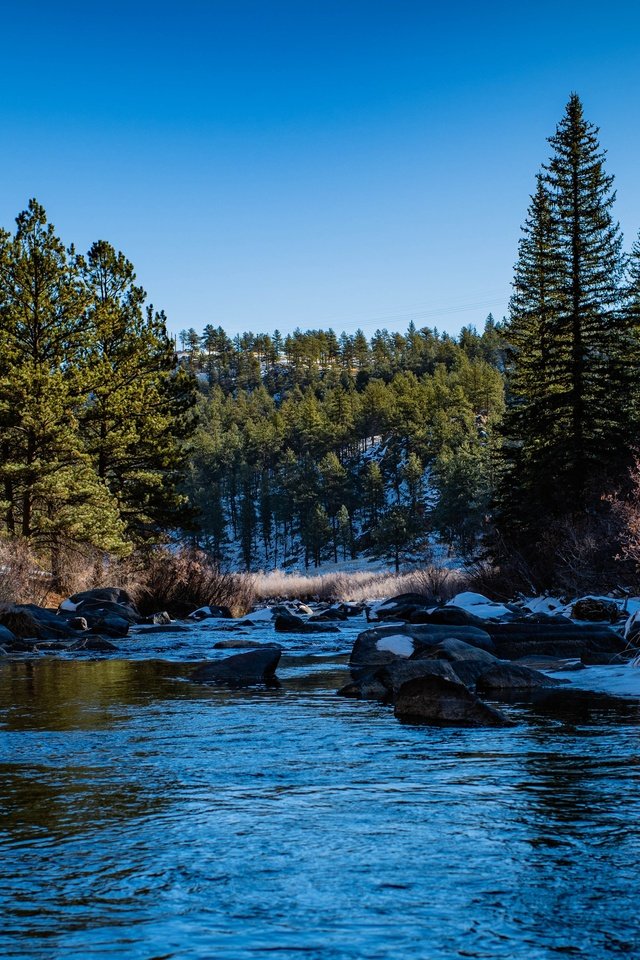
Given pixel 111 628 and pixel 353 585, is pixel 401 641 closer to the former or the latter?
pixel 111 628

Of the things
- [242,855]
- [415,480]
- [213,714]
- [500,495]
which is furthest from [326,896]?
[415,480]

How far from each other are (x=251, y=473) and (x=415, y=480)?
29230 millimetres

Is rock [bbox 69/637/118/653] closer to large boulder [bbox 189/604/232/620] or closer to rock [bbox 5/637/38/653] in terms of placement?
rock [bbox 5/637/38/653]

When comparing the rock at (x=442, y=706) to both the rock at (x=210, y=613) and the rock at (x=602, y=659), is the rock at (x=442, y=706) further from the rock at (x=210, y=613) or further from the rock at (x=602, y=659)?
the rock at (x=210, y=613)

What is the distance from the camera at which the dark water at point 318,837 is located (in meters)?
2.63

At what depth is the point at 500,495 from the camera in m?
28.6

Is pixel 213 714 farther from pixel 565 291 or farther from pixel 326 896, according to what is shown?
pixel 565 291

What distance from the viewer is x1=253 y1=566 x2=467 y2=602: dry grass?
1030 inches

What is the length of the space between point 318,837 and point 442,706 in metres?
3.25

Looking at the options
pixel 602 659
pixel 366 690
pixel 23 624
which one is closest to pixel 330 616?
pixel 23 624

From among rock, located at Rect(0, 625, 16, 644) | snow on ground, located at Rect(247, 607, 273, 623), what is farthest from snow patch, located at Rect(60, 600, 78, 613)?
rock, located at Rect(0, 625, 16, 644)

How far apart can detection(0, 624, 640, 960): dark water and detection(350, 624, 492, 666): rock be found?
3.46m

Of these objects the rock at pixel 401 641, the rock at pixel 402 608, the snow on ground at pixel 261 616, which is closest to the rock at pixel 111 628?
the snow on ground at pixel 261 616

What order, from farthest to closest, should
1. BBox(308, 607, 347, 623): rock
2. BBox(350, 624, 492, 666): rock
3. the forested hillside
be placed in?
the forested hillside < BBox(308, 607, 347, 623): rock < BBox(350, 624, 492, 666): rock
